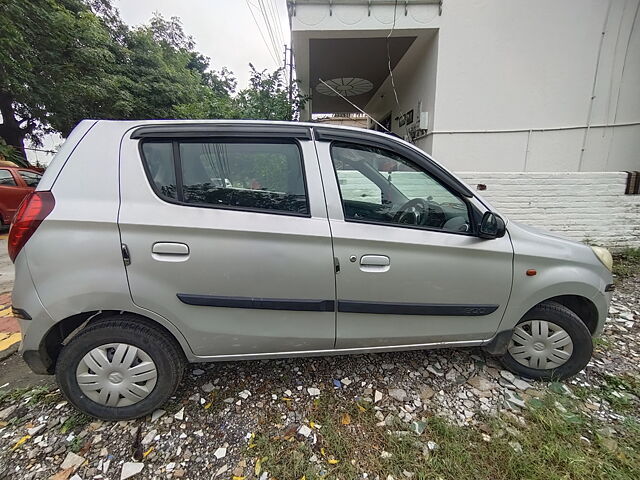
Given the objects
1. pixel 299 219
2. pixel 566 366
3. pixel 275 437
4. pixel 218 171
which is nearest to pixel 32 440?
pixel 275 437

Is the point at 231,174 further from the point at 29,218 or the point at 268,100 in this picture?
the point at 268,100

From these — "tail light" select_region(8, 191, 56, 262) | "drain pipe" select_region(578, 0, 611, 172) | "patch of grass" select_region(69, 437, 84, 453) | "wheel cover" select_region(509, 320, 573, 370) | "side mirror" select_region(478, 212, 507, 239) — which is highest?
"drain pipe" select_region(578, 0, 611, 172)

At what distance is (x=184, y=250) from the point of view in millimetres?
1625

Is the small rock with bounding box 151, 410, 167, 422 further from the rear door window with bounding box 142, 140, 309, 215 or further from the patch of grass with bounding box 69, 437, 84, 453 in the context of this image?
the rear door window with bounding box 142, 140, 309, 215

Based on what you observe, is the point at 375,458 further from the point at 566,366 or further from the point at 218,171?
the point at 218,171

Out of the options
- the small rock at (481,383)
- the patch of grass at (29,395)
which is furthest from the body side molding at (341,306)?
the patch of grass at (29,395)

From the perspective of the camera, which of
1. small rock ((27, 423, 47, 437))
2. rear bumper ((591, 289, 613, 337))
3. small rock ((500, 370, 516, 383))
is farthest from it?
small rock ((500, 370, 516, 383))

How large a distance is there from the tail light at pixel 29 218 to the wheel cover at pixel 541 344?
9.87 feet

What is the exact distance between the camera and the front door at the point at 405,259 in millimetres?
1777

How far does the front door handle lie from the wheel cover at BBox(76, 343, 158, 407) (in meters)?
1.39

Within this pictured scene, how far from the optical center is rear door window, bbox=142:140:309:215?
170 cm

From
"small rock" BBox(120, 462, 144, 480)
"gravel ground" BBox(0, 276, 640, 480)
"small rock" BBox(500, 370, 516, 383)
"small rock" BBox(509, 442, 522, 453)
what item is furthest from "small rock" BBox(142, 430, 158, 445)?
"small rock" BBox(500, 370, 516, 383)

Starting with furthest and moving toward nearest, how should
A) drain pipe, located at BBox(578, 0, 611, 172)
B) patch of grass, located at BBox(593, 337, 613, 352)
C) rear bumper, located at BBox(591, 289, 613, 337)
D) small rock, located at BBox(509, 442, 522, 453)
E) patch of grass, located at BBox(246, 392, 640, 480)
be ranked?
1. drain pipe, located at BBox(578, 0, 611, 172)
2. patch of grass, located at BBox(593, 337, 613, 352)
3. rear bumper, located at BBox(591, 289, 613, 337)
4. small rock, located at BBox(509, 442, 522, 453)
5. patch of grass, located at BBox(246, 392, 640, 480)

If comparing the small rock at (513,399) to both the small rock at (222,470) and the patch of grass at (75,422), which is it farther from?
the patch of grass at (75,422)
